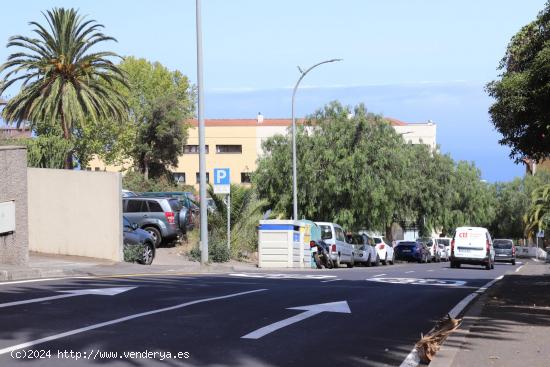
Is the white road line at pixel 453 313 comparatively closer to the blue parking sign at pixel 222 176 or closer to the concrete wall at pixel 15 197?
the concrete wall at pixel 15 197

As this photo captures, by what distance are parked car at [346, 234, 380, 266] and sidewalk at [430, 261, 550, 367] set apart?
75.8ft

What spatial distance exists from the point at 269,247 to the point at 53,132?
3953 cm

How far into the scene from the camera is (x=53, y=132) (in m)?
66.7

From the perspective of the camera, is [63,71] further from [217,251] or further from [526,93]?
[526,93]

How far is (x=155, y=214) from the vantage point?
31.2 meters

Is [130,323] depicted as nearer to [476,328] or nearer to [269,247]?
[476,328]

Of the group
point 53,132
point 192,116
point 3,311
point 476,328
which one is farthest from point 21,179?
point 192,116

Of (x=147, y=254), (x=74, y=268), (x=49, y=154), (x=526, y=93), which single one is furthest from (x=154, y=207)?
(x=526, y=93)

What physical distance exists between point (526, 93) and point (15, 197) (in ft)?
39.1

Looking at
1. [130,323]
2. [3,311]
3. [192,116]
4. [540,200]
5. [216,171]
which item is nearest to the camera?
[130,323]

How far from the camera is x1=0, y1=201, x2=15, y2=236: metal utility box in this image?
19484 mm

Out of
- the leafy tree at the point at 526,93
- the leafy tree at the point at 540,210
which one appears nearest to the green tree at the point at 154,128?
the leafy tree at the point at 540,210

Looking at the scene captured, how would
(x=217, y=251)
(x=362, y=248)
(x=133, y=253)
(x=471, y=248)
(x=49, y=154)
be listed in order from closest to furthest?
1. (x=133, y=253)
2. (x=217, y=251)
3. (x=471, y=248)
4. (x=362, y=248)
5. (x=49, y=154)

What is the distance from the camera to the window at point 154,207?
31062 millimetres
